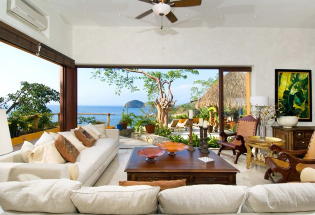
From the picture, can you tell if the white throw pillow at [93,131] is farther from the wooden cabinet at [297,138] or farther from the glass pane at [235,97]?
the wooden cabinet at [297,138]

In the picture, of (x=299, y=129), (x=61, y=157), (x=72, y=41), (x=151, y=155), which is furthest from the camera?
(x=72, y=41)

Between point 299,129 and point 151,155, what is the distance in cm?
332

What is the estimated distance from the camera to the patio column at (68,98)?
4755 mm

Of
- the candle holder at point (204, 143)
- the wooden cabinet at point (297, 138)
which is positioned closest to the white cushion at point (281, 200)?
the candle holder at point (204, 143)

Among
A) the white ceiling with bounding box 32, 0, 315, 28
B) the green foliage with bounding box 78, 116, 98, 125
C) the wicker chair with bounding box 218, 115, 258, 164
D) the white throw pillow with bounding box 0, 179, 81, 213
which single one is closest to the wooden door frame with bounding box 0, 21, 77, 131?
the white ceiling with bounding box 32, 0, 315, 28

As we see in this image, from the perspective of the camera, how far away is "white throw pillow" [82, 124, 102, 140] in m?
4.05

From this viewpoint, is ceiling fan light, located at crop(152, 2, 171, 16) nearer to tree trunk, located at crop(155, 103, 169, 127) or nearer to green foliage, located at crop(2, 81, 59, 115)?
green foliage, located at crop(2, 81, 59, 115)

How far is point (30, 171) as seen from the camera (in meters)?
1.94

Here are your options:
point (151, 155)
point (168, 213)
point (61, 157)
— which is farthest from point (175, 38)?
point (168, 213)

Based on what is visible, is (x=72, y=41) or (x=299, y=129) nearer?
(x=299, y=129)

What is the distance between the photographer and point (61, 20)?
420 cm

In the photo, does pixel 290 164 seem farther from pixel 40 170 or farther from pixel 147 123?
pixel 147 123

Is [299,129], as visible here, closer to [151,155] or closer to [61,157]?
[151,155]

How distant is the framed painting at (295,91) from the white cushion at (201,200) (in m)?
4.58
